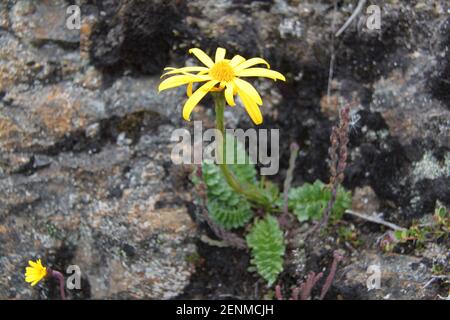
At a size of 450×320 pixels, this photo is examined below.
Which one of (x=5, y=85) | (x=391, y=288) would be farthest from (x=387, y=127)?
(x=5, y=85)

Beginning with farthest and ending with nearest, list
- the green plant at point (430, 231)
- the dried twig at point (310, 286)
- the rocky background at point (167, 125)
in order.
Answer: the rocky background at point (167, 125), the green plant at point (430, 231), the dried twig at point (310, 286)

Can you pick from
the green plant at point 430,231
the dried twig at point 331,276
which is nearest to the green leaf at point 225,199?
the dried twig at point 331,276

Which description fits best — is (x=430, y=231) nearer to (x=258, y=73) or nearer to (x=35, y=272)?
(x=258, y=73)

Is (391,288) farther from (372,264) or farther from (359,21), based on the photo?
(359,21)

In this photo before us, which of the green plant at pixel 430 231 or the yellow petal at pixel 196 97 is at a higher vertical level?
the yellow petal at pixel 196 97

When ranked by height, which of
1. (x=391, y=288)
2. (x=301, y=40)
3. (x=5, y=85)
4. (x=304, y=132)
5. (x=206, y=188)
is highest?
(x=301, y=40)

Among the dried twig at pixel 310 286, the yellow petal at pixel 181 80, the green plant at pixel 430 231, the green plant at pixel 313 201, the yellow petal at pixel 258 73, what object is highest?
the yellow petal at pixel 258 73

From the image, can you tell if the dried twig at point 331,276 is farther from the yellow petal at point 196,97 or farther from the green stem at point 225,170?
the yellow petal at point 196,97
